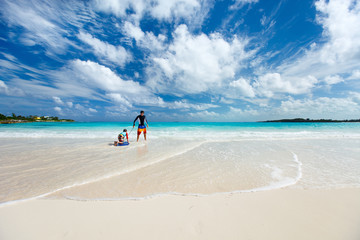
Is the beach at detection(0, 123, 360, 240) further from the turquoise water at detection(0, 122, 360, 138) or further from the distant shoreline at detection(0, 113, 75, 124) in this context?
the distant shoreline at detection(0, 113, 75, 124)

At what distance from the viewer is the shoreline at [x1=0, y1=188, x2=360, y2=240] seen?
1960 millimetres

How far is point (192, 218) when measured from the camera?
89.4 inches

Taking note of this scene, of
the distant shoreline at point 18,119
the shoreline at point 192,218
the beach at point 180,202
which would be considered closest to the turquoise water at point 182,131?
the beach at point 180,202

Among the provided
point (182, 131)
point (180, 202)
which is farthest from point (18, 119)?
point (180, 202)

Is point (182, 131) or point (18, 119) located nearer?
point (182, 131)

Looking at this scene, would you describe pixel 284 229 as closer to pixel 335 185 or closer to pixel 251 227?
pixel 251 227

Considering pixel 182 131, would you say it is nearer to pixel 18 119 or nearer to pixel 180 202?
pixel 180 202

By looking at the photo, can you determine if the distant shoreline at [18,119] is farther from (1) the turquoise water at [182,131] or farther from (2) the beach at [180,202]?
(2) the beach at [180,202]

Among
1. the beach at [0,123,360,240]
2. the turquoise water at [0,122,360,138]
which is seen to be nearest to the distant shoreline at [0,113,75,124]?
the turquoise water at [0,122,360,138]

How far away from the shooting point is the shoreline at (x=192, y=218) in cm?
196

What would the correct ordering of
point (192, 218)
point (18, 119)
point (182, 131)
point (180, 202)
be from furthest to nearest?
point (18, 119)
point (182, 131)
point (180, 202)
point (192, 218)

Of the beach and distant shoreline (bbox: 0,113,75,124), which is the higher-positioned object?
distant shoreline (bbox: 0,113,75,124)

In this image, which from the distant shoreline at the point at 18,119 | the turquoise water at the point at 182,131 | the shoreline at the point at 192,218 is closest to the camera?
the shoreline at the point at 192,218

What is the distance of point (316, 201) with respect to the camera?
2.78m
